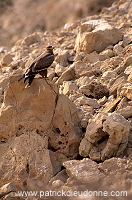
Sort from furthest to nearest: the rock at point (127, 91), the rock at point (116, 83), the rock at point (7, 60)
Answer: the rock at point (7, 60)
the rock at point (116, 83)
the rock at point (127, 91)

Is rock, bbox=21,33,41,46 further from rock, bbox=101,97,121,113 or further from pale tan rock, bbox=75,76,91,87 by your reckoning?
rock, bbox=101,97,121,113

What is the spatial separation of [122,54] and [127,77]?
2.48 meters

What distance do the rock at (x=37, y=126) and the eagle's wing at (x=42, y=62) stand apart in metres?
0.33

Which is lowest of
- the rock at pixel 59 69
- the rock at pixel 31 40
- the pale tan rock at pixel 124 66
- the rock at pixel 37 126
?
the rock at pixel 37 126

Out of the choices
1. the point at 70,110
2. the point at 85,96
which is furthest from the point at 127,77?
the point at 70,110

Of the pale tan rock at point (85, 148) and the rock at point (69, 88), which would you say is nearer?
the pale tan rock at point (85, 148)

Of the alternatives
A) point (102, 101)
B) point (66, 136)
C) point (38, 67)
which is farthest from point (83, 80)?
point (66, 136)

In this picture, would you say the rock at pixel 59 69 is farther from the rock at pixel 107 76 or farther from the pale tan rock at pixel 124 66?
the pale tan rock at pixel 124 66

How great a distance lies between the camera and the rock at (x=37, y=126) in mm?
7904

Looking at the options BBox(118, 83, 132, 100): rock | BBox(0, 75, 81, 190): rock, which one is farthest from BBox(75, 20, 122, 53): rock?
BBox(0, 75, 81, 190): rock

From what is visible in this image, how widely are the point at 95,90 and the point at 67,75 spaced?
2.03 m

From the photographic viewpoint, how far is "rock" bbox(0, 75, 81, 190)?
7.90 m

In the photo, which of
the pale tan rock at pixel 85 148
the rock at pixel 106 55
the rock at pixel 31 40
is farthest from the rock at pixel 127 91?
the rock at pixel 31 40

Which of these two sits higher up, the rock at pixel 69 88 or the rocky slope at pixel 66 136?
the rock at pixel 69 88
